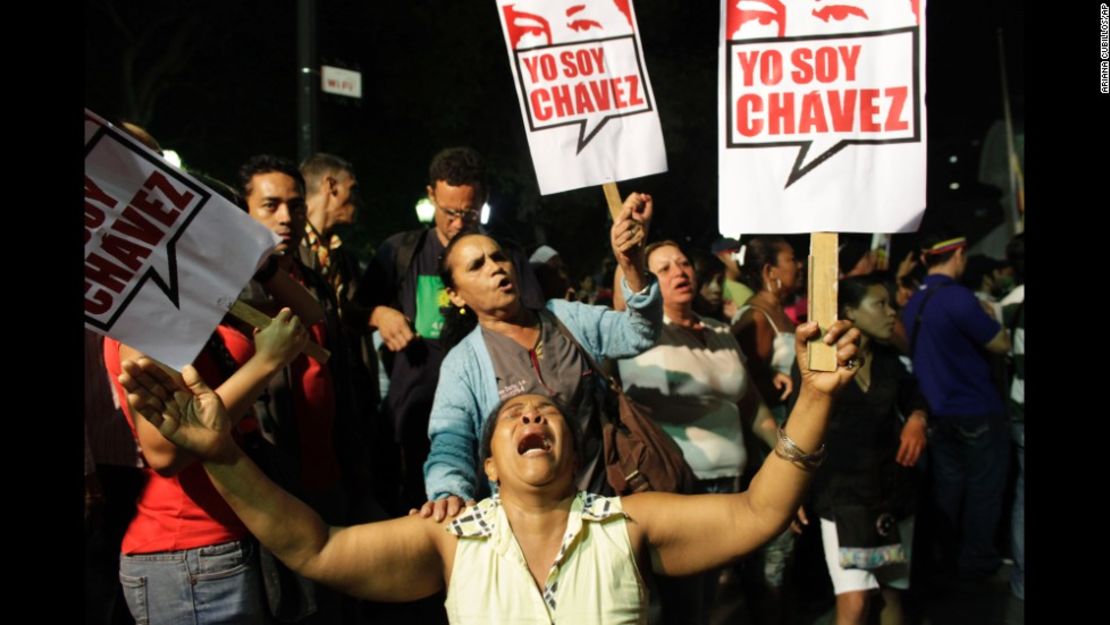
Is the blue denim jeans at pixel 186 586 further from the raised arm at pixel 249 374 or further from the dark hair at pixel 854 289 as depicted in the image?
the dark hair at pixel 854 289

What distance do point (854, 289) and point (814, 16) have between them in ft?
6.53

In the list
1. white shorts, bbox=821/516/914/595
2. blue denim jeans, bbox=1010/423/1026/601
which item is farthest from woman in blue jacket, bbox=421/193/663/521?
blue denim jeans, bbox=1010/423/1026/601

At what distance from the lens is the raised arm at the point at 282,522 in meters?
2.92

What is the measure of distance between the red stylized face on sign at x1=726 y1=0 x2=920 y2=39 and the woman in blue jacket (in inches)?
25.4

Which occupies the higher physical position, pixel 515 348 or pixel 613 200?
pixel 613 200

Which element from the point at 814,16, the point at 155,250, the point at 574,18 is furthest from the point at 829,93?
the point at 155,250

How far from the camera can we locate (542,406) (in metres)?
3.38

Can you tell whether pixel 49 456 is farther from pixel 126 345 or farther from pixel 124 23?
pixel 124 23

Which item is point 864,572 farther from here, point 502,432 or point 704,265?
point 502,432

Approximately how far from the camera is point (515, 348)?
13.4 ft

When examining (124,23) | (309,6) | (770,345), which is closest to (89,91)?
(124,23)

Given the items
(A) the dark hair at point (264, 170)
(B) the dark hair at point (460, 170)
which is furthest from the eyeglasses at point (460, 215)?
(A) the dark hair at point (264, 170)

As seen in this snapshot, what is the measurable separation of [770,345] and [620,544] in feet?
8.70

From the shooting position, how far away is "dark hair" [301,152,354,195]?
5324 millimetres
